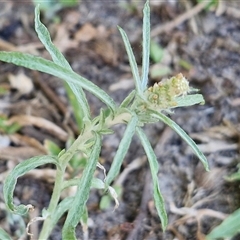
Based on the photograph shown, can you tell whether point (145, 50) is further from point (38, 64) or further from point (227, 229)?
point (227, 229)

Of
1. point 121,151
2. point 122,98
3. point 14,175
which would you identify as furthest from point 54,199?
point 122,98

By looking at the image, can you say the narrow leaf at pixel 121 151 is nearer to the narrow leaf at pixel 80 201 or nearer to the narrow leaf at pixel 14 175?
the narrow leaf at pixel 80 201

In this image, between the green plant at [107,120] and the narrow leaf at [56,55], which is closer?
the green plant at [107,120]

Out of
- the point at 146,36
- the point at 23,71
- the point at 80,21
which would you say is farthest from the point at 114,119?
the point at 80,21

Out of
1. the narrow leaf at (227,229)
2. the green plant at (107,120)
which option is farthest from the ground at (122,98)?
the green plant at (107,120)

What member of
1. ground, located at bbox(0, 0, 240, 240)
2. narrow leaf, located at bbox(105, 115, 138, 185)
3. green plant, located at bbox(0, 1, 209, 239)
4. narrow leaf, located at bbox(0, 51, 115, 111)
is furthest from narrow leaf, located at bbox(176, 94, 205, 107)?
ground, located at bbox(0, 0, 240, 240)

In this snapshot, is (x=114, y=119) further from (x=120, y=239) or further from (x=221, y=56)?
(x=221, y=56)
